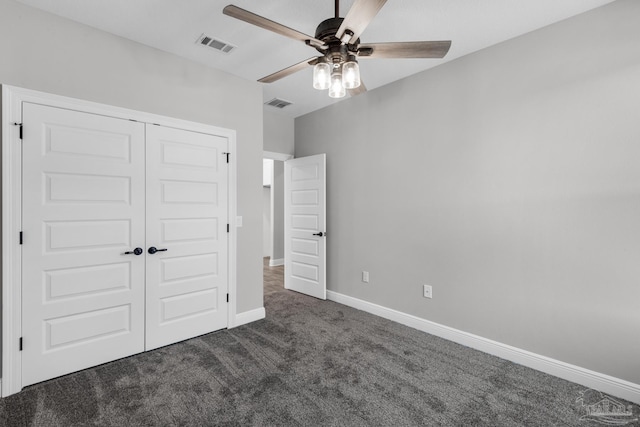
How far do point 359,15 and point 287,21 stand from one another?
1.17m

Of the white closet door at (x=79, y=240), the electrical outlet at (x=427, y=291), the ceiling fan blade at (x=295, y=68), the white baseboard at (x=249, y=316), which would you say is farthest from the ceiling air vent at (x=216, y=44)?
the electrical outlet at (x=427, y=291)

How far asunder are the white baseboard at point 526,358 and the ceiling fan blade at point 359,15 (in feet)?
9.46

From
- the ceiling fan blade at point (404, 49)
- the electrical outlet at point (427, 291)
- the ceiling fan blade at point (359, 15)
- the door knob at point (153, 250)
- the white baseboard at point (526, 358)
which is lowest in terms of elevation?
the white baseboard at point (526, 358)

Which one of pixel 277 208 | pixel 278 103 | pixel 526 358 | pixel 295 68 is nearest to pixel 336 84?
pixel 295 68

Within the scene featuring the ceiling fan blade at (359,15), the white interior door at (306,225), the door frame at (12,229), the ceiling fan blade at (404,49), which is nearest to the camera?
the ceiling fan blade at (359,15)

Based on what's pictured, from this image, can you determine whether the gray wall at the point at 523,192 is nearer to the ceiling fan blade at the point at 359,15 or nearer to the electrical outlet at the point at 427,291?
the electrical outlet at the point at 427,291

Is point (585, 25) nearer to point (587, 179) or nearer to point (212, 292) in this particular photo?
point (587, 179)

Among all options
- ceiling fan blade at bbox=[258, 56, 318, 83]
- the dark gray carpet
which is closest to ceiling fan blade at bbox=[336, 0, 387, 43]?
ceiling fan blade at bbox=[258, 56, 318, 83]

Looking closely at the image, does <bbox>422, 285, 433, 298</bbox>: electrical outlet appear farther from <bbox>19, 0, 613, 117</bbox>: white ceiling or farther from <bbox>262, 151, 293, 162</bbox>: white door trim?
<bbox>262, 151, 293, 162</bbox>: white door trim

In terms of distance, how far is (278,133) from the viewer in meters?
4.85

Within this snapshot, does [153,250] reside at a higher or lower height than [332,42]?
lower

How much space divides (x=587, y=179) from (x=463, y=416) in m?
→ 2.00

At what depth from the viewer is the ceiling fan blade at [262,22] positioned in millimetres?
1509

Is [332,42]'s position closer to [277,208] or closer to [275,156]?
[275,156]
